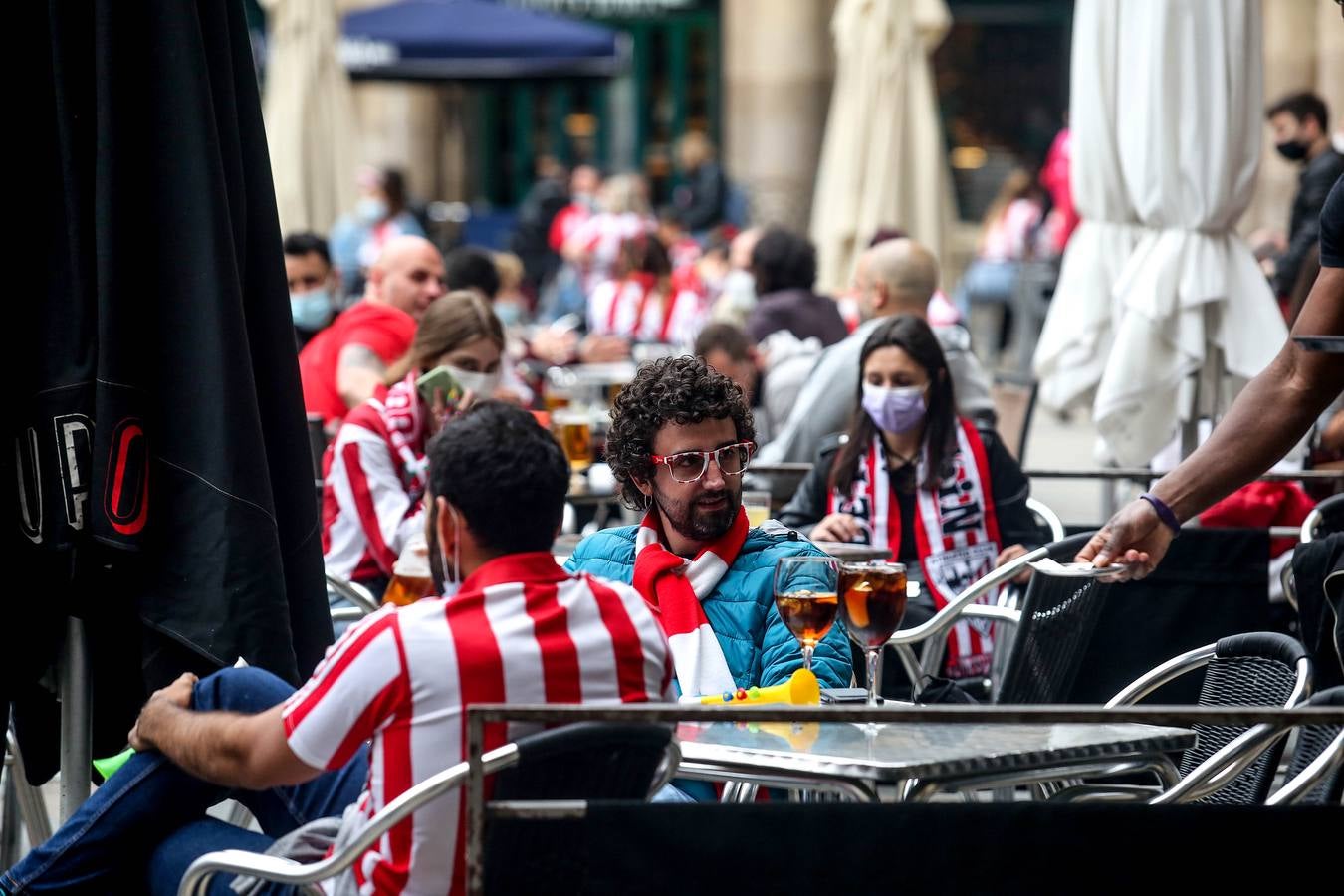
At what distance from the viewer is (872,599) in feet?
10.6

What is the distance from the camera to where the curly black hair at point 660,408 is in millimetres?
3723

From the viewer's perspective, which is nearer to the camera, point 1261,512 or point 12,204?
point 12,204

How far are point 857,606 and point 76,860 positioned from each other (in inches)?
55.7

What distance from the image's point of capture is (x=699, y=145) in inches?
701

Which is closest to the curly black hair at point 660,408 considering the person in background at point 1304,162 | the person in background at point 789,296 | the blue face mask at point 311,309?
the person in background at point 1304,162

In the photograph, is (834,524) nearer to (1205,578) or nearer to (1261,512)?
(1205,578)

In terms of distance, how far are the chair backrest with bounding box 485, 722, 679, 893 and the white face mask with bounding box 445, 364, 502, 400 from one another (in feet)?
10.0

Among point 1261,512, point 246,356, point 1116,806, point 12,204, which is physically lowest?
point 1261,512

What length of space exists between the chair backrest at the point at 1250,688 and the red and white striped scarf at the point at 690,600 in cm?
91

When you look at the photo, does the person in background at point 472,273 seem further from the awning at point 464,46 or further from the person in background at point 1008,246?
the person in background at point 1008,246

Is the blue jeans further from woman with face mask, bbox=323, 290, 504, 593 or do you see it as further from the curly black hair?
woman with face mask, bbox=323, 290, 504, 593

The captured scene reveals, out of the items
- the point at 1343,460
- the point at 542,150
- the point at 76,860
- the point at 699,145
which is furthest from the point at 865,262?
the point at 542,150

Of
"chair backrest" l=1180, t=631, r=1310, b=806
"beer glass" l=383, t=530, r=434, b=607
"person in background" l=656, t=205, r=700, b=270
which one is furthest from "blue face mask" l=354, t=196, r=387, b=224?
"chair backrest" l=1180, t=631, r=1310, b=806

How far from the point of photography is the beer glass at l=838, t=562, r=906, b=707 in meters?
3.24
